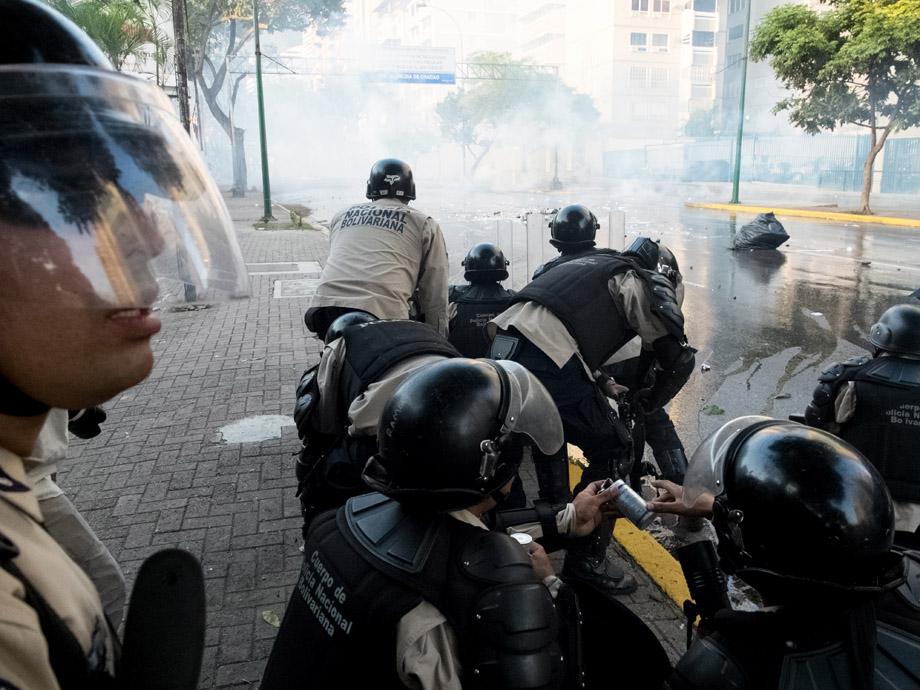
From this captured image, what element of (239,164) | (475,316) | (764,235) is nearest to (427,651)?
(475,316)

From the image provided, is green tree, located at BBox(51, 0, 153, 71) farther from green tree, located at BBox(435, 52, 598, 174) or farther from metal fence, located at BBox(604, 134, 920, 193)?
green tree, located at BBox(435, 52, 598, 174)

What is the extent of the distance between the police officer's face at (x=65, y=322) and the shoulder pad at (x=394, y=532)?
0.79 meters

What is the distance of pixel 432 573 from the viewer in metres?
1.55

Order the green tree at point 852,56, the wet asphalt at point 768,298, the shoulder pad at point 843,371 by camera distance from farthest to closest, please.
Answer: the green tree at point 852,56 → the wet asphalt at point 768,298 → the shoulder pad at point 843,371

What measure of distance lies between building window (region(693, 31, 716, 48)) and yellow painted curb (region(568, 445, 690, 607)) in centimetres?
6937

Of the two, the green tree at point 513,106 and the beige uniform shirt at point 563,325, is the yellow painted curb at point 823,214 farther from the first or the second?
the green tree at point 513,106

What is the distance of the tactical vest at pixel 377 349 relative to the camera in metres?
2.64

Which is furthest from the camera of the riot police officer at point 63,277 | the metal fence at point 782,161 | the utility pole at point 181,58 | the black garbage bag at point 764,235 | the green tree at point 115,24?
the metal fence at point 782,161

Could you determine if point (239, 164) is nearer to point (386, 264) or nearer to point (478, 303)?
point (478, 303)

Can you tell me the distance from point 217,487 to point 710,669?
3.54 m

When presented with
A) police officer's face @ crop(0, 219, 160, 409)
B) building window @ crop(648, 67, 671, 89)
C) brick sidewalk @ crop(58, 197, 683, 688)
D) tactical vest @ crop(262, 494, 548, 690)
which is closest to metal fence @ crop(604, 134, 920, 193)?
building window @ crop(648, 67, 671, 89)

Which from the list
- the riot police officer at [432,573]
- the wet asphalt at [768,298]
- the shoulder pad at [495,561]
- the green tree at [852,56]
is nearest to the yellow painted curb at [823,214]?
the wet asphalt at [768,298]

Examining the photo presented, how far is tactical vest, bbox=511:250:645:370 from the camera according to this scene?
3.60 metres

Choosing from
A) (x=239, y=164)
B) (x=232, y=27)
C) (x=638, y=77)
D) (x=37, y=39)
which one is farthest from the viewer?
(x=638, y=77)
